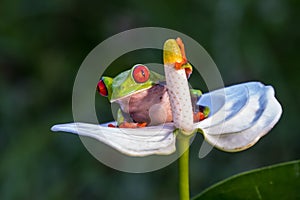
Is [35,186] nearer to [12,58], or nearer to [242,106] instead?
[12,58]

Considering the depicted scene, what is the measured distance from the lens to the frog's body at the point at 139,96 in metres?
0.65

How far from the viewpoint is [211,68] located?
1690mm

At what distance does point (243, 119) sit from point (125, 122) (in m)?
0.12

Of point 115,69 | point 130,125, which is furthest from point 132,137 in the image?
point 115,69

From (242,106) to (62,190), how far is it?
1.08 metres

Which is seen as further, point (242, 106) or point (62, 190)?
point (62, 190)

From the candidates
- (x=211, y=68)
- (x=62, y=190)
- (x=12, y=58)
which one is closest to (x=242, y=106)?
(x=211, y=68)

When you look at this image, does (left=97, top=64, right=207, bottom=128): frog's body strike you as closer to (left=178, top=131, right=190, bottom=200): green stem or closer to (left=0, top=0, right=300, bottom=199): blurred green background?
(left=178, top=131, right=190, bottom=200): green stem

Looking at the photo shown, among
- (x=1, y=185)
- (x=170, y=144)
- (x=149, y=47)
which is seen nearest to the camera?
(x=170, y=144)

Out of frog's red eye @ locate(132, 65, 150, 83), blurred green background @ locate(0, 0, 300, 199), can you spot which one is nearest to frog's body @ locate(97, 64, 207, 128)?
frog's red eye @ locate(132, 65, 150, 83)

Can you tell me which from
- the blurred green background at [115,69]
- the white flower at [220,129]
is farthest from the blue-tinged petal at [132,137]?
the blurred green background at [115,69]

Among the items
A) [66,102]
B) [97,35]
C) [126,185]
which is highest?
[97,35]

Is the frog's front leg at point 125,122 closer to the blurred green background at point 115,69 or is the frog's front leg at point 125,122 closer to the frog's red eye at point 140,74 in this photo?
the frog's red eye at point 140,74

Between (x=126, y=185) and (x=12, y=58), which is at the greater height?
(x=12, y=58)
